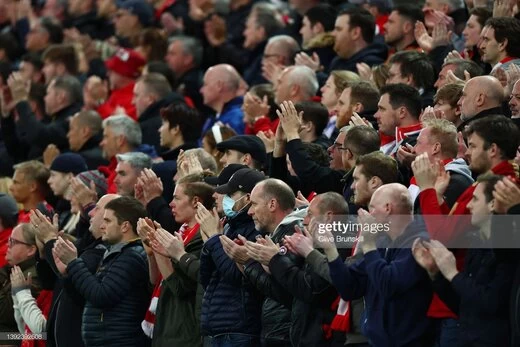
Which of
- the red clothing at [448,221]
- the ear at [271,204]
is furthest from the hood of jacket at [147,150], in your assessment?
the red clothing at [448,221]

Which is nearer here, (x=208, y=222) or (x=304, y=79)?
(x=208, y=222)

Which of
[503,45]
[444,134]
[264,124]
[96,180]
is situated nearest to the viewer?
[444,134]

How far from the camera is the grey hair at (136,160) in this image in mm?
11305

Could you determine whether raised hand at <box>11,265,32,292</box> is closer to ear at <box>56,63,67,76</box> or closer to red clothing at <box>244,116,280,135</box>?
red clothing at <box>244,116,280,135</box>

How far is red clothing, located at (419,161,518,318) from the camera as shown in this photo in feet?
25.3

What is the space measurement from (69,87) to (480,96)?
6.69m

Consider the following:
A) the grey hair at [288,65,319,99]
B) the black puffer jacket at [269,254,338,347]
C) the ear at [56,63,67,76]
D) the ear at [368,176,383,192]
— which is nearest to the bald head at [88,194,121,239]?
the grey hair at [288,65,319,99]

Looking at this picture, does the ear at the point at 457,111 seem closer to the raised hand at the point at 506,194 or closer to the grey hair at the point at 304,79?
the raised hand at the point at 506,194

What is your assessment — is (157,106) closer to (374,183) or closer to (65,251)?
(65,251)

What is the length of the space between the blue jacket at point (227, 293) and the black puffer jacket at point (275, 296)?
137 mm

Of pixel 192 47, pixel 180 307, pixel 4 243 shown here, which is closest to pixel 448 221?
pixel 180 307

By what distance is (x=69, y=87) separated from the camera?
47.8 feet

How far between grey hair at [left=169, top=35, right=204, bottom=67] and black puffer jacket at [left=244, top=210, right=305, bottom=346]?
22.4 feet

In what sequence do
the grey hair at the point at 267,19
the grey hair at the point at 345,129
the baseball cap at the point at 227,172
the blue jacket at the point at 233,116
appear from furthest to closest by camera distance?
the grey hair at the point at 267,19, the blue jacket at the point at 233,116, the baseball cap at the point at 227,172, the grey hair at the point at 345,129
